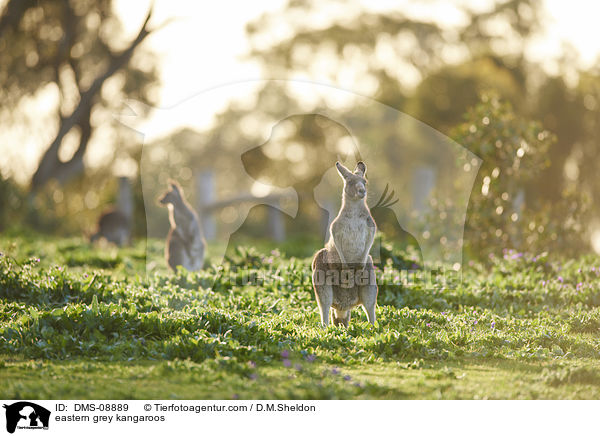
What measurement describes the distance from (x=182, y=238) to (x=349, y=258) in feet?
14.4

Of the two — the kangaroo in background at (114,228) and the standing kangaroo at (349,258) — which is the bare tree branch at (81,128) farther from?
the standing kangaroo at (349,258)

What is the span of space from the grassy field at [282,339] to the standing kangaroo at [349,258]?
0.29 m

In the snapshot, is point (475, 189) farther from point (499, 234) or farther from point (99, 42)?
point (99, 42)

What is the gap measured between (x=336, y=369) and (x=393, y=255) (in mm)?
4164

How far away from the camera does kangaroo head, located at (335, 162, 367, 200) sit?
610 cm

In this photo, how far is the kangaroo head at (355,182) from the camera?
6.10m

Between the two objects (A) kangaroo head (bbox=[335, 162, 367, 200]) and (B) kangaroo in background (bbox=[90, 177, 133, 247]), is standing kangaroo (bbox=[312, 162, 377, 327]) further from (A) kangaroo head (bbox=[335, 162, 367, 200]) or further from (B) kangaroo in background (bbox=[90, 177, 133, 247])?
(B) kangaroo in background (bbox=[90, 177, 133, 247])

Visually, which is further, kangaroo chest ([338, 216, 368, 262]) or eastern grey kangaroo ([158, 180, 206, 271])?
eastern grey kangaroo ([158, 180, 206, 271])

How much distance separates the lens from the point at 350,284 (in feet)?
20.7

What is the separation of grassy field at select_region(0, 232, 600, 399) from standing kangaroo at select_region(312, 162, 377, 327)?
0.29 m
